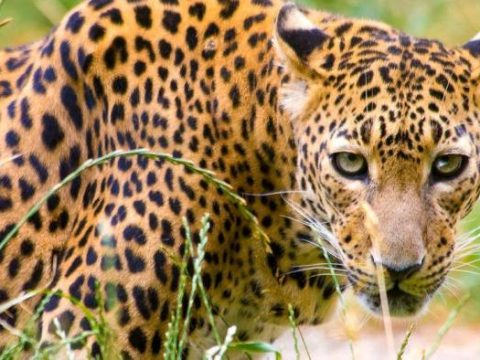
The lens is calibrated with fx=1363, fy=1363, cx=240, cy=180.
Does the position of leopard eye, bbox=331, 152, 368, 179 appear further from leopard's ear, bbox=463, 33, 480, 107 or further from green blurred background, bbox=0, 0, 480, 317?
green blurred background, bbox=0, 0, 480, 317

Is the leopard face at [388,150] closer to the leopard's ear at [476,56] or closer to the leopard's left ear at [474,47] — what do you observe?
the leopard's ear at [476,56]

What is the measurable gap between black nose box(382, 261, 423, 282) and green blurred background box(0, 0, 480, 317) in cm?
637

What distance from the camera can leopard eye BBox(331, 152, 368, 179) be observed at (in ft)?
21.2

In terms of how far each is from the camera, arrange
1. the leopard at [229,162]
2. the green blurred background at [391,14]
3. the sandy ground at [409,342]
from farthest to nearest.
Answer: the green blurred background at [391,14], the sandy ground at [409,342], the leopard at [229,162]

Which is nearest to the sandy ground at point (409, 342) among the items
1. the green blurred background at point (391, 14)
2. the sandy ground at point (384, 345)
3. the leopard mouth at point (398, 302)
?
the sandy ground at point (384, 345)

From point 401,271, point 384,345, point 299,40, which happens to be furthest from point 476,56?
point 384,345

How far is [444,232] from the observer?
255 inches

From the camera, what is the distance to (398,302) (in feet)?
21.2

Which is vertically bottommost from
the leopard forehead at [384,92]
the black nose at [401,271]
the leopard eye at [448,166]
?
the black nose at [401,271]

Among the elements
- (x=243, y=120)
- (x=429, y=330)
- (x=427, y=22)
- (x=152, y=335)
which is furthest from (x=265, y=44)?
(x=427, y=22)

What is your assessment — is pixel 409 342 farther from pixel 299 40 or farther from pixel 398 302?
pixel 299 40

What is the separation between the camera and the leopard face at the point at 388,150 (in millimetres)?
6332

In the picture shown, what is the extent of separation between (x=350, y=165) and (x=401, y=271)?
1.94 feet

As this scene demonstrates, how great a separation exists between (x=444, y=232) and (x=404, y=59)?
0.86m
